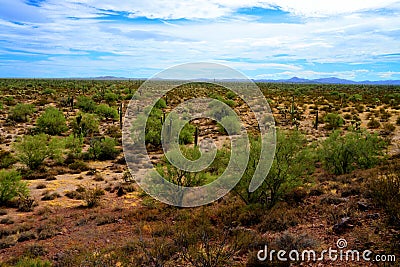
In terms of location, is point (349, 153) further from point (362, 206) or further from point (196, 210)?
point (196, 210)

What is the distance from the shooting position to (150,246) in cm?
974

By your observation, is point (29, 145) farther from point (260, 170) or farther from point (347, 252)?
point (347, 252)

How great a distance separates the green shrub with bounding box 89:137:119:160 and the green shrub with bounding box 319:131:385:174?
15162mm

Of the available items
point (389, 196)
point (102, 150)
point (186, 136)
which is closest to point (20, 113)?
point (102, 150)

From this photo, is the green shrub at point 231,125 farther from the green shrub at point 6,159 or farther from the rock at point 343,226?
the rock at point 343,226

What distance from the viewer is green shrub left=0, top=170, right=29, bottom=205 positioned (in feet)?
51.2

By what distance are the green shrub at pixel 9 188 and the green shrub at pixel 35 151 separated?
18.3ft

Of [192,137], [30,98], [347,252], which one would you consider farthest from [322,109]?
[30,98]

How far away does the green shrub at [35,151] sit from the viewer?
21.4m

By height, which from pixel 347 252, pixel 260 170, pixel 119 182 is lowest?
pixel 119 182

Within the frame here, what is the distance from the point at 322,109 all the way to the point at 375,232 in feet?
127

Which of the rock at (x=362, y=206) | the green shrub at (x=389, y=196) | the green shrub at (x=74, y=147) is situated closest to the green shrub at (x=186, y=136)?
the green shrub at (x=74, y=147)

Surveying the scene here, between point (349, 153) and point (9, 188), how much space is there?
1693 centimetres

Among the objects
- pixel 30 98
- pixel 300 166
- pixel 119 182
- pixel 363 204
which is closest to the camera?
pixel 363 204
